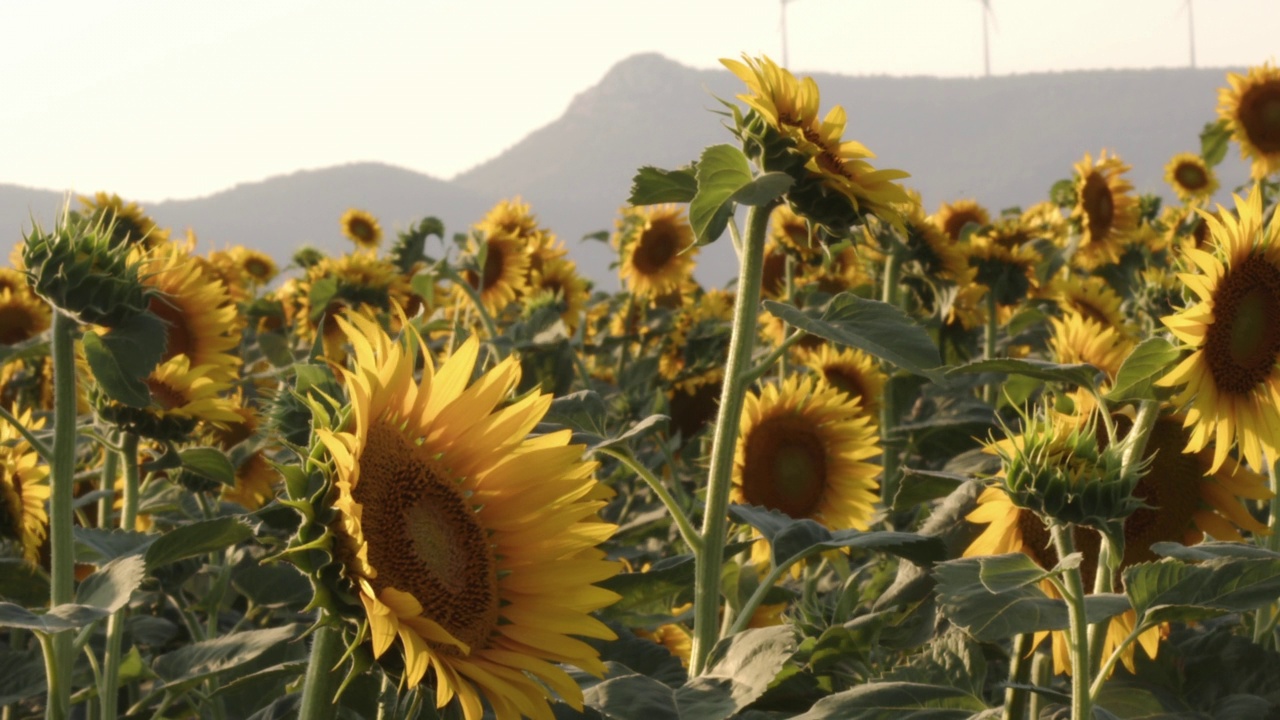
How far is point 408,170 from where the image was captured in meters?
102

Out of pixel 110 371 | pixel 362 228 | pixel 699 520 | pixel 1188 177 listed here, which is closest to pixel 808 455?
pixel 699 520

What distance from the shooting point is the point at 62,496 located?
1826mm

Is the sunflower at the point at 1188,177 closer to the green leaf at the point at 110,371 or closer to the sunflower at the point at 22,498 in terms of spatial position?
the sunflower at the point at 22,498

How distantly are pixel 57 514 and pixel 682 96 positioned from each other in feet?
437

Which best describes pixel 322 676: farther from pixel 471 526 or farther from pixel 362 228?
pixel 362 228

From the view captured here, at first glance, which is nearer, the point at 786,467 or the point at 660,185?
the point at 660,185

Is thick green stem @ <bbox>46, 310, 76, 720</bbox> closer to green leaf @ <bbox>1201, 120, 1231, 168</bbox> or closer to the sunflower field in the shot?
the sunflower field

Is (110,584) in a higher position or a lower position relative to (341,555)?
lower

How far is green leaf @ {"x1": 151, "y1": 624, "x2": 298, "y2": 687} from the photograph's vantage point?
1.81 meters

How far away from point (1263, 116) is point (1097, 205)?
0.84 metres

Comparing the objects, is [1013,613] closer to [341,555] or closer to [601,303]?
[341,555]

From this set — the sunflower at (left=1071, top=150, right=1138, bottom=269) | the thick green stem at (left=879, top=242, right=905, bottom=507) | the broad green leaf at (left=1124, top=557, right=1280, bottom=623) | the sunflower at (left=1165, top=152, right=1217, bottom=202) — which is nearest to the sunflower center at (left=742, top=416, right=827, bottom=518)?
the thick green stem at (left=879, top=242, right=905, bottom=507)

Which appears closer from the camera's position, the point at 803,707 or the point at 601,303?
the point at 803,707

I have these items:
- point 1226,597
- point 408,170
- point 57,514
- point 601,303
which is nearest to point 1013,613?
point 1226,597
